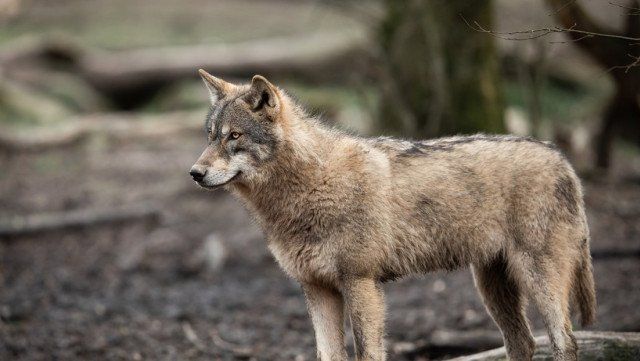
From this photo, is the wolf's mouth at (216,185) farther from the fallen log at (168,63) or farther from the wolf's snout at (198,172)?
the fallen log at (168,63)

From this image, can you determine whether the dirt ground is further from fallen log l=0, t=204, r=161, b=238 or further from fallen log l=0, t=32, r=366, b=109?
fallen log l=0, t=32, r=366, b=109

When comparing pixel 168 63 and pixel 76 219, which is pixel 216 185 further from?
pixel 168 63

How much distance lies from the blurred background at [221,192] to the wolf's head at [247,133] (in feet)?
2.77

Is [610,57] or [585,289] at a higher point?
[610,57]

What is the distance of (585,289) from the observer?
230 inches

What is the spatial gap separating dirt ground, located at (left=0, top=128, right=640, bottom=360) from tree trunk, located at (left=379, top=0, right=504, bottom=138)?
2142mm

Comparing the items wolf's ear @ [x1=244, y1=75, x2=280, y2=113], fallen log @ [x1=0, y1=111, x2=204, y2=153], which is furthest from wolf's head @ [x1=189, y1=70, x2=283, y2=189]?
fallen log @ [x1=0, y1=111, x2=204, y2=153]

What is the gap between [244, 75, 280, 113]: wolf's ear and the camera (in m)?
5.53

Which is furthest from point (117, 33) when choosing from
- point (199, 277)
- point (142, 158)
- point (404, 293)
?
point (404, 293)

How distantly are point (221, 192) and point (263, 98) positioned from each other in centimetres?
787

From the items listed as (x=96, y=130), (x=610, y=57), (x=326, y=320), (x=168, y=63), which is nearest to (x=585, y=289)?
(x=326, y=320)

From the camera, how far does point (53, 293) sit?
A: 9.46 meters

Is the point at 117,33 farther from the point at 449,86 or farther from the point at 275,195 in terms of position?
the point at 275,195

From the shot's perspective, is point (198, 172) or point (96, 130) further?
point (96, 130)
